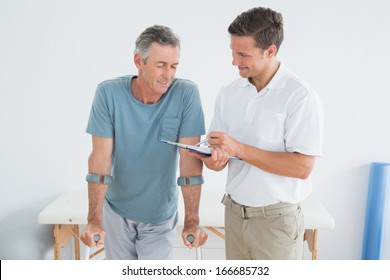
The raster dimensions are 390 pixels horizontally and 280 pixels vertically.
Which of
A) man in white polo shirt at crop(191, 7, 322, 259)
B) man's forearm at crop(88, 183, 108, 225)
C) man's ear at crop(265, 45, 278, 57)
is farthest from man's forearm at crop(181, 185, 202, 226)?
man's ear at crop(265, 45, 278, 57)

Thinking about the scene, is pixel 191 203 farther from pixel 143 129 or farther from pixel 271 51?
pixel 271 51

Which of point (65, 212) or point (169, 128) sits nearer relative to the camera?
point (169, 128)

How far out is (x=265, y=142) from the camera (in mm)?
1489

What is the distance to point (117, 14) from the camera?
2.32 metres

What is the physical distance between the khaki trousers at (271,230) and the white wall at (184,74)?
883 millimetres

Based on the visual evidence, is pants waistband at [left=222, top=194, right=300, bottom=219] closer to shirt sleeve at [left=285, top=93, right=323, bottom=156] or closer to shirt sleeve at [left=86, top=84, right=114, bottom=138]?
shirt sleeve at [left=285, top=93, right=323, bottom=156]

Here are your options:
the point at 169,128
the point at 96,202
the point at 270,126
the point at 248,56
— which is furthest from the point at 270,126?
→ the point at 96,202

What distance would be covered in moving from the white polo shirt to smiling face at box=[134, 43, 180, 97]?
0.20 metres

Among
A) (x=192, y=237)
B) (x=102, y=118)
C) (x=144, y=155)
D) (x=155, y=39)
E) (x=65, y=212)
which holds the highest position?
(x=155, y=39)

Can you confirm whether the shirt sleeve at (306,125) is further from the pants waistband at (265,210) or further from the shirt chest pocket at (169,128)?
the shirt chest pocket at (169,128)

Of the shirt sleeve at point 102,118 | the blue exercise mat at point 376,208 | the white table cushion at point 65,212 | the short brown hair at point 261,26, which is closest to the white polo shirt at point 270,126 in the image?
the short brown hair at point 261,26

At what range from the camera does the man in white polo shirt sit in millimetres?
1437

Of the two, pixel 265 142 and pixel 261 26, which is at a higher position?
pixel 261 26

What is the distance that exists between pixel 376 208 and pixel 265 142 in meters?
1.37
